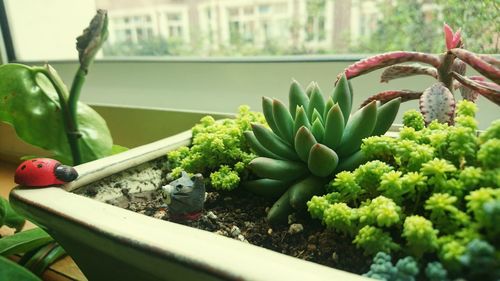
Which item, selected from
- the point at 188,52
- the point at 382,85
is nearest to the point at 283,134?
the point at 382,85

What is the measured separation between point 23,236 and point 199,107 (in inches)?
18.5

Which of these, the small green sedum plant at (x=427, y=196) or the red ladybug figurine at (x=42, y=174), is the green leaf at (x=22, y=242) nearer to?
the red ladybug figurine at (x=42, y=174)

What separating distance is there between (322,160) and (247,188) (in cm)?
16

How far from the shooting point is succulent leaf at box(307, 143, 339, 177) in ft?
1.42

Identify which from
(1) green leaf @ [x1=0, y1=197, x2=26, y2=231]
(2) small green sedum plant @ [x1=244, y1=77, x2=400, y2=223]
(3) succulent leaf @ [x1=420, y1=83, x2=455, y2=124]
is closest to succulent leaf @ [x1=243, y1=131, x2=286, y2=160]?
(2) small green sedum plant @ [x1=244, y1=77, x2=400, y2=223]

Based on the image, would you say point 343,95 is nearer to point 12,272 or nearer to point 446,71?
point 446,71

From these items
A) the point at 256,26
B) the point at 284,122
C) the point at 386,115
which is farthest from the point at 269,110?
the point at 256,26

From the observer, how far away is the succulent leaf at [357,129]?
462 mm

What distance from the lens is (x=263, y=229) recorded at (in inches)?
19.3

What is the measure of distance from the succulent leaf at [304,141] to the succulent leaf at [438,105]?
164mm

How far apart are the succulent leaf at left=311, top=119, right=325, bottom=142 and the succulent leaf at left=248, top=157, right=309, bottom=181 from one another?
39 mm

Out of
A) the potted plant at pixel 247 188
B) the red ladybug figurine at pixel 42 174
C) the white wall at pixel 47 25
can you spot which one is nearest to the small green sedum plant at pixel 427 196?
the potted plant at pixel 247 188

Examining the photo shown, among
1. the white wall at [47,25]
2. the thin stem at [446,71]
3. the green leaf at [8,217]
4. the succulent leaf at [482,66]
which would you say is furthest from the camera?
the white wall at [47,25]

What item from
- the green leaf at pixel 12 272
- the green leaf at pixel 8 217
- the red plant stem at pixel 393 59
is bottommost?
the green leaf at pixel 8 217
